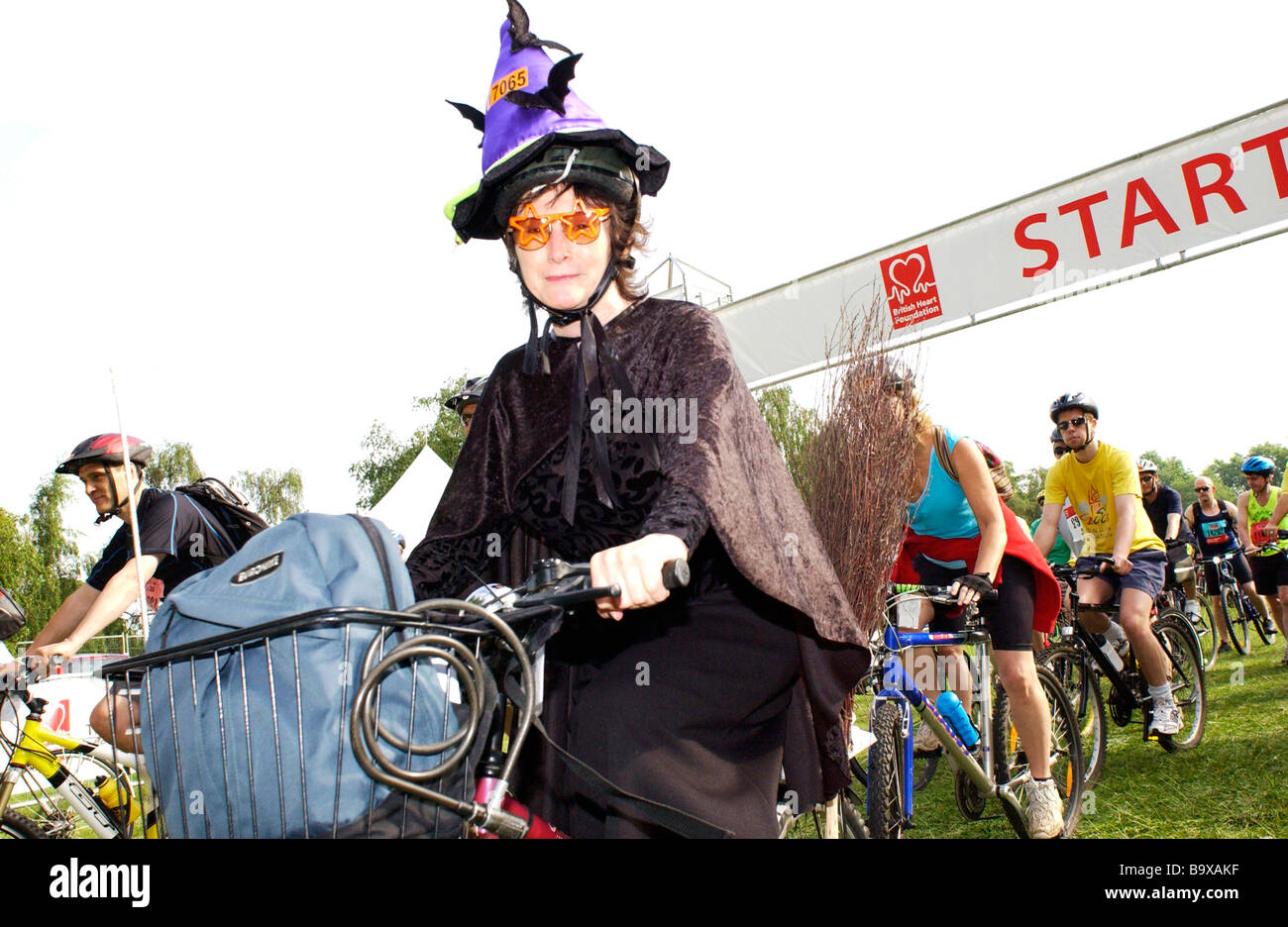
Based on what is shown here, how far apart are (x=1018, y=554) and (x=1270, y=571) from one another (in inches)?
265

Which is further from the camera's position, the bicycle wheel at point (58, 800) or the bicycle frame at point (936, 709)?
the bicycle wheel at point (58, 800)

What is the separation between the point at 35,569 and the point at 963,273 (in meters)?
25.4

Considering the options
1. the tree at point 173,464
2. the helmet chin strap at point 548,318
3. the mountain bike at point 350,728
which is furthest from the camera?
the tree at point 173,464

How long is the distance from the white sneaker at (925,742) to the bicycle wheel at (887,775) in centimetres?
62

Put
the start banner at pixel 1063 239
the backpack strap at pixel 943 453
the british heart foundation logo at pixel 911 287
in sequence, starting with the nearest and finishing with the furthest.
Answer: the backpack strap at pixel 943 453
the start banner at pixel 1063 239
the british heart foundation logo at pixel 911 287

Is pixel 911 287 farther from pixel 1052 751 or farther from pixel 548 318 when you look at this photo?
pixel 548 318

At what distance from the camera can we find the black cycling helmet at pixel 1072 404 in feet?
19.1

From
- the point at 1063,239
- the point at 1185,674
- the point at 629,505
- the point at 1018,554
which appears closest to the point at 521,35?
the point at 629,505

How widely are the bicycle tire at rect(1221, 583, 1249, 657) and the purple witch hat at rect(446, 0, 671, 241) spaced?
11.4m

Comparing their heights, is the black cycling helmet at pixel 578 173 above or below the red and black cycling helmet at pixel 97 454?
below

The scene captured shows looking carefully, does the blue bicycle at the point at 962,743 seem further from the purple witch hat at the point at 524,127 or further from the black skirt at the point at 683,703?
the purple witch hat at the point at 524,127

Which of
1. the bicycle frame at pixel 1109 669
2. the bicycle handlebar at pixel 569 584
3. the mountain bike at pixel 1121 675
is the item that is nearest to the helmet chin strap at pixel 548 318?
the bicycle handlebar at pixel 569 584
